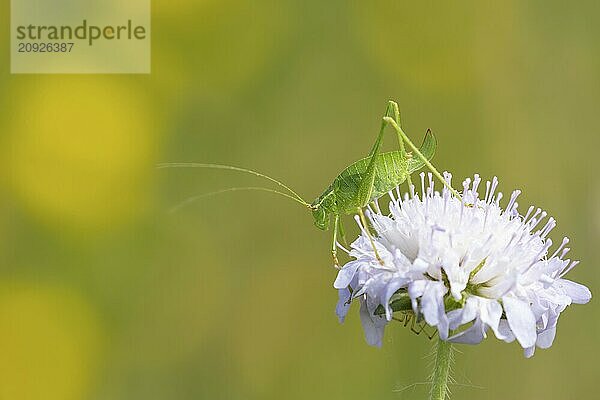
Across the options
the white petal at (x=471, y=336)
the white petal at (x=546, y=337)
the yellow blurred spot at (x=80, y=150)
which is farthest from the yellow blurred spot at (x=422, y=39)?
the white petal at (x=471, y=336)

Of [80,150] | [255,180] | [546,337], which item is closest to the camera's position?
[546,337]

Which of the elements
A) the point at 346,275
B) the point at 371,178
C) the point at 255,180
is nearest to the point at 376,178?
the point at 371,178

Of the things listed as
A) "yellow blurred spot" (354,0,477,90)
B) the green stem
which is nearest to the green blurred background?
"yellow blurred spot" (354,0,477,90)

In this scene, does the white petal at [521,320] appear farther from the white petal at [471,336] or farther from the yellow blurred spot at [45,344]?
the yellow blurred spot at [45,344]

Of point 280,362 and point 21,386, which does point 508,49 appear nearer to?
point 280,362

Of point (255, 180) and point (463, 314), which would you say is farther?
point (255, 180)

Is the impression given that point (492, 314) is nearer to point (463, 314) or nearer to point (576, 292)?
point (463, 314)

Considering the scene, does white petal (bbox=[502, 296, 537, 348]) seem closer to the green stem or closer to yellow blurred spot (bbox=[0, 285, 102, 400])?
the green stem
